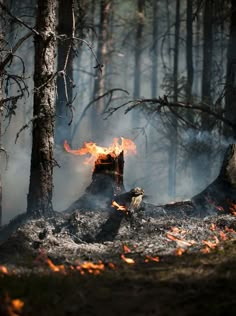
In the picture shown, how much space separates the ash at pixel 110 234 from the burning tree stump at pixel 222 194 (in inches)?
19.2

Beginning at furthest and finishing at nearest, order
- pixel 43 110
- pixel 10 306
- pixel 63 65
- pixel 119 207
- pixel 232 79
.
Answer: pixel 63 65, pixel 232 79, pixel 43 110, pixel 119 207, pixel 10 306

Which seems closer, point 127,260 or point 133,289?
point 133,289

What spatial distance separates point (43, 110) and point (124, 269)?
4.56 m

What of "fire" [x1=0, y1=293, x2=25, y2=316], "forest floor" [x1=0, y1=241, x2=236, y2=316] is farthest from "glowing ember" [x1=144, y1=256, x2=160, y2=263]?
"fire" [x1=0, y1=293, x2=25, y2=316]

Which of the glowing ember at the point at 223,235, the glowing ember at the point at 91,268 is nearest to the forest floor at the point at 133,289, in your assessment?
the glowing ember at the point at 91,268

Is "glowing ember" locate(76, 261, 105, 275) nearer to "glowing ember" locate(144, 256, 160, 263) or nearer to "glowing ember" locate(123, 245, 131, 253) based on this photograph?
"glowing ember" locate(144, 256, 160, 263)

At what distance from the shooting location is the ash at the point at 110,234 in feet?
27.2

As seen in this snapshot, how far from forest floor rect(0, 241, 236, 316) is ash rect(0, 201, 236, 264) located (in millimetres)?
1019

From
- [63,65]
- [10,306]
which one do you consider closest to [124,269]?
[10,306]

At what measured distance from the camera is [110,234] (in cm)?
965

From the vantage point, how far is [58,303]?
18.8 feet

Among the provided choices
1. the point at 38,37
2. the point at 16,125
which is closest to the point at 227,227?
the point at 38,37

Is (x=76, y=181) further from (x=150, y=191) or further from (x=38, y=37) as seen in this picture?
(x=38, y=37)

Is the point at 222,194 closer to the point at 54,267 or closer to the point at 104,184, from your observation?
the point at 104,184
